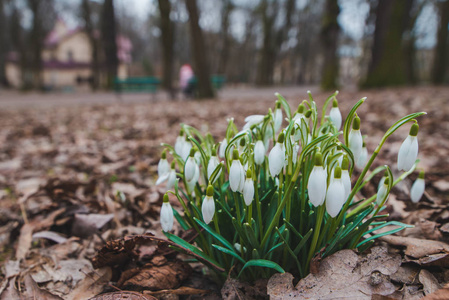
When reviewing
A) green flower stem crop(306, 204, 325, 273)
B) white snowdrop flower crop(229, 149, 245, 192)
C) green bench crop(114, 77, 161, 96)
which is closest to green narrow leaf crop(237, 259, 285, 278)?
green flower stem crop(306, 204, 325, 273)

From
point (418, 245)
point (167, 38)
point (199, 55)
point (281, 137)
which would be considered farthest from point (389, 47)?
point (281, 137)

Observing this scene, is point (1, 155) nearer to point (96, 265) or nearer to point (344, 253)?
point (96, 265)

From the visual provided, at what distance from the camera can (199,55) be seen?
9.57 metres

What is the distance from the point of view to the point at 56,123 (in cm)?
575

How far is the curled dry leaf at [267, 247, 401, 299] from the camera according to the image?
1.06 metres

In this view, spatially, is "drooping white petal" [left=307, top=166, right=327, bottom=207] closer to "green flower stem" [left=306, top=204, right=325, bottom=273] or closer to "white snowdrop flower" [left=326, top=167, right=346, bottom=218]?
"white snowdrop flower" [left=326, top=167, right=346, bottom=218]

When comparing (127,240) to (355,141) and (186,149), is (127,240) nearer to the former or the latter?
(186,149)

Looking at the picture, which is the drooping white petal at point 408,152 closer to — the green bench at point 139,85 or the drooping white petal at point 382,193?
the drooping white petal at point 382,193

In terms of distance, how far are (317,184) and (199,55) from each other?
30.0 feet

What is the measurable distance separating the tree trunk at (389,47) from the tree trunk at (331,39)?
142cm

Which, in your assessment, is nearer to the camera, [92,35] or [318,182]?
[318,182]

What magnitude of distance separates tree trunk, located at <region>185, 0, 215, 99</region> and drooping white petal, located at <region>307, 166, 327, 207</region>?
8750 millimetres

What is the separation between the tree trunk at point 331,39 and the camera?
11.8 metres

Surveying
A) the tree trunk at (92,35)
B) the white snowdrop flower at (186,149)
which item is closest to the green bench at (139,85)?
the tree trunk at (92,35)
